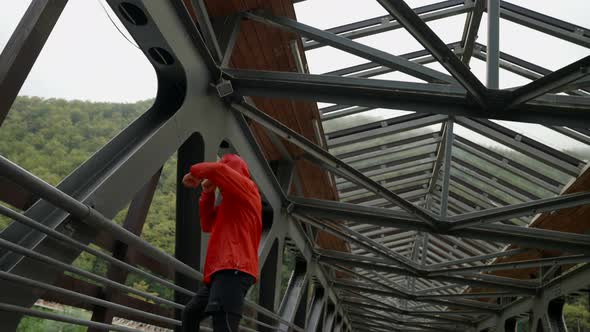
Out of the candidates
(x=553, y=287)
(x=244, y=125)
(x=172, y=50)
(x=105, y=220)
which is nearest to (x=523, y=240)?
(x=553, y=287)

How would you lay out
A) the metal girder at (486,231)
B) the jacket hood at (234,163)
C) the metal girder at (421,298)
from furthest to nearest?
1. the metal girder at (421,298)
2. the metal girder at (486,231)
3. the jacket hood at (234,163)

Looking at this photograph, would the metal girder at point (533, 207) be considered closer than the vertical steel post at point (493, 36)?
No

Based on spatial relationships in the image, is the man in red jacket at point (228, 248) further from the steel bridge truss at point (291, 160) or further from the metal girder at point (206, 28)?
the metal girder at point (206, 28)

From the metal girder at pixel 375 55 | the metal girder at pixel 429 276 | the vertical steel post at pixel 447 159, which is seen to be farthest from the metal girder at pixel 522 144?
the metal girder at pixel 375 55

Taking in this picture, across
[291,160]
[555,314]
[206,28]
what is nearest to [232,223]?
[206,28]

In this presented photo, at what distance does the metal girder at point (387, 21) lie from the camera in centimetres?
611

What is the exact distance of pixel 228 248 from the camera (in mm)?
2646

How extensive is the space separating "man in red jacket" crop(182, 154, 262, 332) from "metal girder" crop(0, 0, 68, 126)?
0.88 m

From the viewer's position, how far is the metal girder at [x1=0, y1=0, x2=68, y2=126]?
2.36 meters

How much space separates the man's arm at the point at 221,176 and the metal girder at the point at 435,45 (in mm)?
1673

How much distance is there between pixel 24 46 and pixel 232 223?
50.4 inches

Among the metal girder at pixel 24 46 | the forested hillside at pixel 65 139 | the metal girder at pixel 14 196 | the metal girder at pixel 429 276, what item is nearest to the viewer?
the metal girder at pixel 24 46

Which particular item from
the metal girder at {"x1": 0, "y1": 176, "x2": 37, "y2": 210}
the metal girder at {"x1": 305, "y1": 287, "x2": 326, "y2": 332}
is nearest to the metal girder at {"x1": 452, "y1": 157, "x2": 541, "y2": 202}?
the metal girder at {"x1": 305, "y1": 287, "x2": 326, "y2": 332}

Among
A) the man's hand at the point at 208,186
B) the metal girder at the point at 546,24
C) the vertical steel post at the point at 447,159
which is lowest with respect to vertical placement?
the man's hand at the point at 208,186
